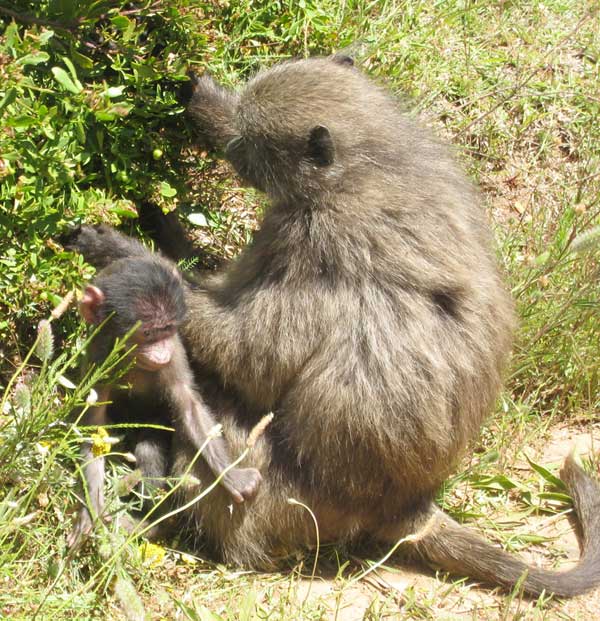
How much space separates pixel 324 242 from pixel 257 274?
376 millimetres

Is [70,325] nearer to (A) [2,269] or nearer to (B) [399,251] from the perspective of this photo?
(A) [2,269]

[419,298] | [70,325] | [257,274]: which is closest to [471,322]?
[419,298]

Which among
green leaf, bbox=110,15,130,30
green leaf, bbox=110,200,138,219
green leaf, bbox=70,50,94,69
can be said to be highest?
green leaf, bbox=110,15,130,30

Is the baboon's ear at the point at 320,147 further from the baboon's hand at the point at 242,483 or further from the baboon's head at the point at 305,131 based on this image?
the baboon's hand at the point at 242,483

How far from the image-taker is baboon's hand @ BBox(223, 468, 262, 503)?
422 centimetres

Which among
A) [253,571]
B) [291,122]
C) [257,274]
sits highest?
[291,122]

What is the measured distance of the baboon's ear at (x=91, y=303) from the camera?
398 centimetres

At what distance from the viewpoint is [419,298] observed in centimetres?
429

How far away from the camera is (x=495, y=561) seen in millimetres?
4555

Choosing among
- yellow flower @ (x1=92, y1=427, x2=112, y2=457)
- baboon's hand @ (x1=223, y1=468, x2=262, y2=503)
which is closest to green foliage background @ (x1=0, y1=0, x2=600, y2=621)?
yellow flower @ (x1=92, y1=427, x2=112, y2=457)

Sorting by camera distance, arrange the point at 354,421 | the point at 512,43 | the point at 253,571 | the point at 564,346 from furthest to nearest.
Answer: the point at 512,43 → the point at 564,346 → the point at 253,571 → the point at 354,421

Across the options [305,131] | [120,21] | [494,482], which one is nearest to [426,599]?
[494,482]

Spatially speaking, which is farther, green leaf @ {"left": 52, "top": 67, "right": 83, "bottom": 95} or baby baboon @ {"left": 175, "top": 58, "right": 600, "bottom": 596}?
baby baboon @ {"left": 175, "top": 58, "right": 600, "bottom": 596}

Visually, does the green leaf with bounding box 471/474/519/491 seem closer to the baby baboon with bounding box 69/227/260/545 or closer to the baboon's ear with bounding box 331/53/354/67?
the baby baboon with bounding box 69/227/260/545
